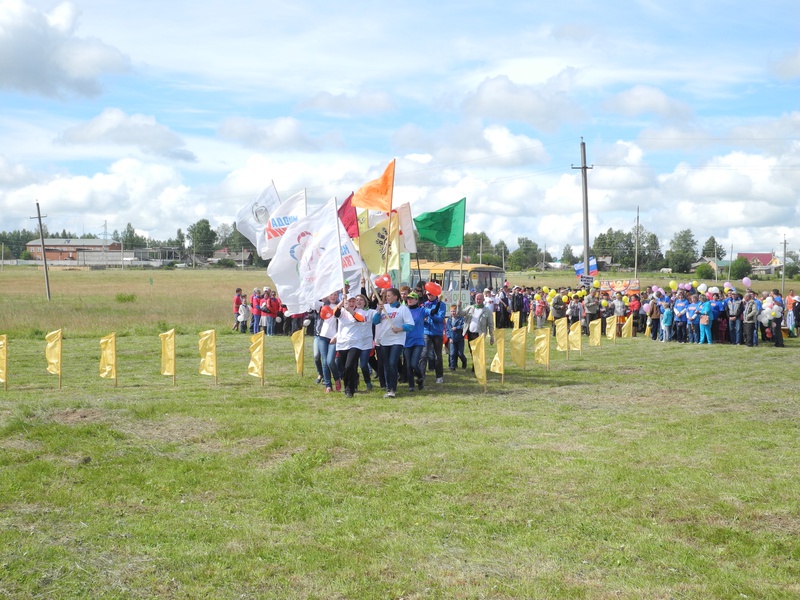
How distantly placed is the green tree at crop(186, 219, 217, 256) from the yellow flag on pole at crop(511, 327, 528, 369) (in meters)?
139

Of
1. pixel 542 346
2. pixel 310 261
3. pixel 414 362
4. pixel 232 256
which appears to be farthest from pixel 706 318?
pixel 232 256

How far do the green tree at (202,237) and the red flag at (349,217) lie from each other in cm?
13746

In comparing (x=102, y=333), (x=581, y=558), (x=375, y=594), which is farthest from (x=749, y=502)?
(x=102, y=333)

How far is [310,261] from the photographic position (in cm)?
1383

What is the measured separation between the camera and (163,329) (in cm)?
2859

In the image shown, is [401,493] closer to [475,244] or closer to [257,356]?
[257,356]

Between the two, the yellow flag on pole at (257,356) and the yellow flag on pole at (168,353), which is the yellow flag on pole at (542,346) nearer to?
the yellow flag on pole at (257,356)

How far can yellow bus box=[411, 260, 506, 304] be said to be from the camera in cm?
3788

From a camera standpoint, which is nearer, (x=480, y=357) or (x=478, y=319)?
(x=480, y=357)

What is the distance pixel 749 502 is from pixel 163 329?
24045 millimetres

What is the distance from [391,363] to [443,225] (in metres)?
5.79

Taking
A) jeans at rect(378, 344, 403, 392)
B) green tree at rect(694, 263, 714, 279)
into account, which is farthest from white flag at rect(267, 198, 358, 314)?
Result: green tree at rect(694, 263, 714, 279)

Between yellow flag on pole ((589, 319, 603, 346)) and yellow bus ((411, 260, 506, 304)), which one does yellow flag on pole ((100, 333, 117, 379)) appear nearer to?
yellow flag on pole ((589, 319, 603, 346))

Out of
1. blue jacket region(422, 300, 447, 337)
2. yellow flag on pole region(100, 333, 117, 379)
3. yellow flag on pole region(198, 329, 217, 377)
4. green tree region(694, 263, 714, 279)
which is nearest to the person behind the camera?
yellow flag on pole region(100, 333, 117, 379)
